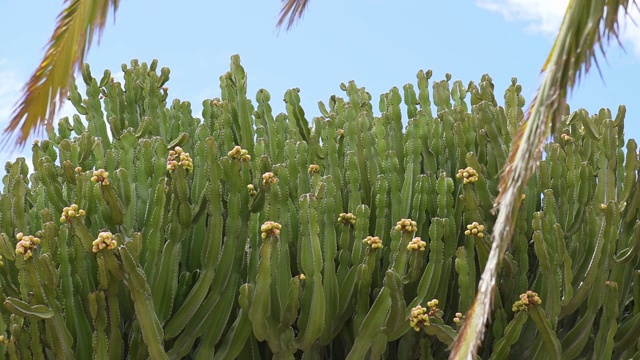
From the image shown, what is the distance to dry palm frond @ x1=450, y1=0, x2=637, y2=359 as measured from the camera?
2990 millimetres

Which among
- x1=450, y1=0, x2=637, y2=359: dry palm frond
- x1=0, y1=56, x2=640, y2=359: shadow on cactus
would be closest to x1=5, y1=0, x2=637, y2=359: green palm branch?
x1=450, y1=0, x2=637, y2=359: dry palm frond

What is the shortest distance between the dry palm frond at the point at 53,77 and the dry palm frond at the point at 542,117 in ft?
8.06

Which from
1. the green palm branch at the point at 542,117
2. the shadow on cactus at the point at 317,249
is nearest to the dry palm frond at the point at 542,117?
the green palm branch at the point at 542,117

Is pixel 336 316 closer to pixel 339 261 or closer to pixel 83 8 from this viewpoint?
pixel 339 261

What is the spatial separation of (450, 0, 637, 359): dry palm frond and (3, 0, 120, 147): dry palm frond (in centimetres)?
246

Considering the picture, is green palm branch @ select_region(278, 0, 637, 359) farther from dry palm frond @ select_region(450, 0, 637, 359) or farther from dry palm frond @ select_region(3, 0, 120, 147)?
dry palm frond @ select_region(3, 0, 120, 147)

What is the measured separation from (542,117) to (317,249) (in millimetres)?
2431

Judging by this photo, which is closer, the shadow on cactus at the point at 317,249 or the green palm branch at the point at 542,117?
the green palm branch at the point at 542,117

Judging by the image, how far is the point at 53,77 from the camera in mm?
4645

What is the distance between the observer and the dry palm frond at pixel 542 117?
2.99 metres

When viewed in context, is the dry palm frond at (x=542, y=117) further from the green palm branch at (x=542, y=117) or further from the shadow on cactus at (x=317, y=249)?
the shadow on cactus at (x=317, y=249)

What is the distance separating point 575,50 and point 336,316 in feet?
9.32

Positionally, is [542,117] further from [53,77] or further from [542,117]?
[53,77]

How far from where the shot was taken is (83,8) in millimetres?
4500
